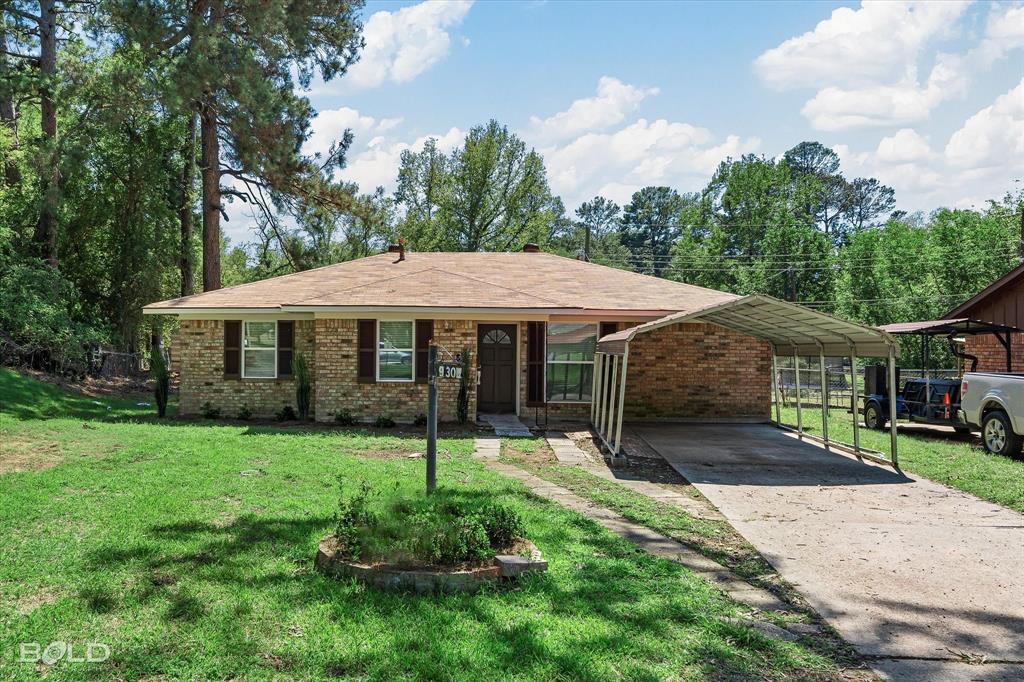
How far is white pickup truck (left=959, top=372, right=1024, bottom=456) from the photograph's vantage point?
10492 mm

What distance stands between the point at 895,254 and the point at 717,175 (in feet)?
48.8

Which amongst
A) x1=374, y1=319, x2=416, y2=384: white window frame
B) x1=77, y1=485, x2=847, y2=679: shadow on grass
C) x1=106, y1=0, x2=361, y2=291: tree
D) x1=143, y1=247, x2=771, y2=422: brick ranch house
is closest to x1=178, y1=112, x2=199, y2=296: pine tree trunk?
x1=106, y1=0, x2=361, y2=291: tree

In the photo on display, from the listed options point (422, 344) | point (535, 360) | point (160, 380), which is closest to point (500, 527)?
point (422, 344)

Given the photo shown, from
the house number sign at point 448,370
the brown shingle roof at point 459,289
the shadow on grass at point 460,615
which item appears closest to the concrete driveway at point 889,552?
the shadow on grass at point 460,615

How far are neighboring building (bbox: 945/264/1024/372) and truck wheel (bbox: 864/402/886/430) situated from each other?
2.90 metres

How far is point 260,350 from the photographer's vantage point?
1485 cm

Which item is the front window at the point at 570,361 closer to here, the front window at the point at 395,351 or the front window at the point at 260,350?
the front window at the point at 395,351

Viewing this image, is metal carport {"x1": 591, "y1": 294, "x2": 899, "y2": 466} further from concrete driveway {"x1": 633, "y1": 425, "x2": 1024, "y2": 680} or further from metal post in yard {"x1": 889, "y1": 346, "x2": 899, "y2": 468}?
concrete driveway {"x1": 633, "y1": 425, "x2": 1024, "y2": 680}

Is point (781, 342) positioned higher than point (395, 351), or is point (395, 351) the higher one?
point (781, 342)

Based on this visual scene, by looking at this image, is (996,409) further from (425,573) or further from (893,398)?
(425,573)

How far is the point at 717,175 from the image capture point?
47469 mm

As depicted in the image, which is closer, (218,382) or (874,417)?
(218,382)

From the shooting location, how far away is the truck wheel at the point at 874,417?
1477 cm

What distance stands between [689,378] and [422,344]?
244 inches
